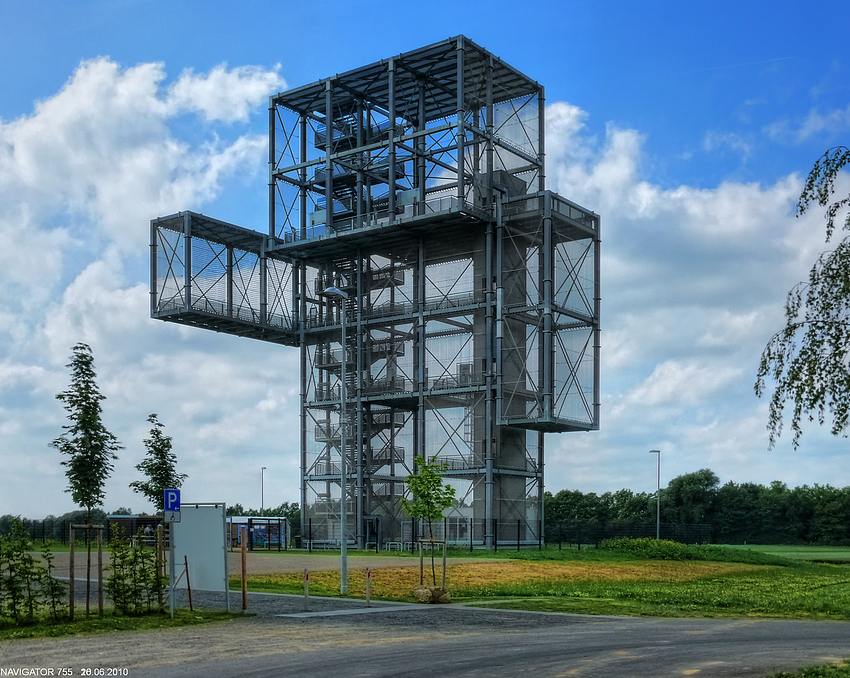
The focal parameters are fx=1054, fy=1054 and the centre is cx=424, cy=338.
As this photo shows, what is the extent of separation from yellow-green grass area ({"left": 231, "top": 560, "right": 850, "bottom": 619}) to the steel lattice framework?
621 inches

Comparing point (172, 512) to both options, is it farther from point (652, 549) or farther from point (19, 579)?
point (652, 549)

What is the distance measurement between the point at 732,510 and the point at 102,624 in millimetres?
122980

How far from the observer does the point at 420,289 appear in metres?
71.8

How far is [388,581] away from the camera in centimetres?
3869

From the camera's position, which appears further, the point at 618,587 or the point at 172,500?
the point at 618,587

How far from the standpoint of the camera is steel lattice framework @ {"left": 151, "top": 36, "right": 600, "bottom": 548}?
6756 cm

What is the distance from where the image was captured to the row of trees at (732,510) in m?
130

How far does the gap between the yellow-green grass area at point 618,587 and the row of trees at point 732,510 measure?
79263 millimetres

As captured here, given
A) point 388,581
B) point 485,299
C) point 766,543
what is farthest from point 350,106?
point 766,543

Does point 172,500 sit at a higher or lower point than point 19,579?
higher

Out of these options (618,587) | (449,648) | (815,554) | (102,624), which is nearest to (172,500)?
(102,624)

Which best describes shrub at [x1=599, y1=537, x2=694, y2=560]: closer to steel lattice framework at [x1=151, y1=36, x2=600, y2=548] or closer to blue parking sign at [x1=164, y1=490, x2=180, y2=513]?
steel lattice framework at [x1=151, y1=36, x2=600, y2=548]

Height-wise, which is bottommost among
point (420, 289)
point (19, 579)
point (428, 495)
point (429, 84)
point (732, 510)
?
point (732, 510)

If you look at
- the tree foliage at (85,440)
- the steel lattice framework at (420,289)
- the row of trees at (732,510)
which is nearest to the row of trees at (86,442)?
the tree foliage at (85,440)
